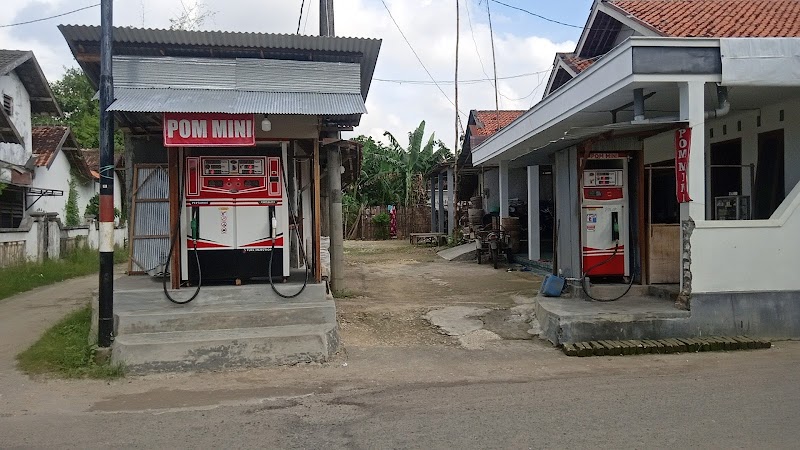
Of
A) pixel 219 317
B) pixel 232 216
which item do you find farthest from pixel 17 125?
pixel 219 317

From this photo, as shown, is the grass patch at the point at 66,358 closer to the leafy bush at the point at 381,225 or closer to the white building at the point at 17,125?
the white building at the point at 17,125

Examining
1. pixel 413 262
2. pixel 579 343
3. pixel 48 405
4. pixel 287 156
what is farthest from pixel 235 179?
pixel 413 262

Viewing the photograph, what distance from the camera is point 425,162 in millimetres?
30969

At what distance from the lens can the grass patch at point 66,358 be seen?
6.69 meters

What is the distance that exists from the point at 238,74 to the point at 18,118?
605 inches

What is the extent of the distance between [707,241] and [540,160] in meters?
7.68

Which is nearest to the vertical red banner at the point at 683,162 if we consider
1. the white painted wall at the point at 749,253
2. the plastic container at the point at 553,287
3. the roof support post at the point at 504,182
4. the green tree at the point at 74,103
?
the white painted wall at the point at 749,253

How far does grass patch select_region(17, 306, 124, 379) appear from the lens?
6.69 meters

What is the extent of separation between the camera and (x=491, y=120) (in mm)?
24984

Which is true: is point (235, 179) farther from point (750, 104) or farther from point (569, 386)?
point (750, 104)

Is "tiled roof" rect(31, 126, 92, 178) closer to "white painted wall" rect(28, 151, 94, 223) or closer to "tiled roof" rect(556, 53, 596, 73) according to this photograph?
"white painted wall" rect(28, 151, 94, 223)

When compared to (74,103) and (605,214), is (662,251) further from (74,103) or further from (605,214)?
(74,103)

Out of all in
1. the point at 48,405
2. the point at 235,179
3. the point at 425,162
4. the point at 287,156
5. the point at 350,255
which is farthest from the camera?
the point at 425,162

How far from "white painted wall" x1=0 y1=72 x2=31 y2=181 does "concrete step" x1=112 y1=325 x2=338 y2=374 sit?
1375cm
